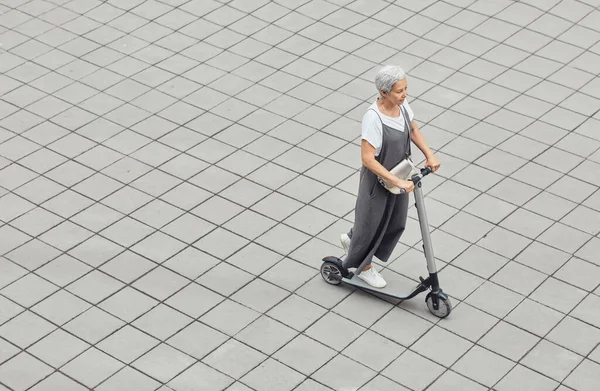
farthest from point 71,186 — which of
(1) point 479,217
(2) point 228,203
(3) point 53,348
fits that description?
(1) point 479,217

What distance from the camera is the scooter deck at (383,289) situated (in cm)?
769

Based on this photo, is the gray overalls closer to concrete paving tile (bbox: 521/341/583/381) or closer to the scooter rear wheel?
the scooter rear wheel

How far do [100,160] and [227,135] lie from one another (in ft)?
3.96

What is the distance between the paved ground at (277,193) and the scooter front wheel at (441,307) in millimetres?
108

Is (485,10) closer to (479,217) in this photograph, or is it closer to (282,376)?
(479,217)

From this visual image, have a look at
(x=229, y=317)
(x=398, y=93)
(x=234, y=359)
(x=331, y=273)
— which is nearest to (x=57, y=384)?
(x=234, y=359)

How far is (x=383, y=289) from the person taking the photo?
780 centimetres

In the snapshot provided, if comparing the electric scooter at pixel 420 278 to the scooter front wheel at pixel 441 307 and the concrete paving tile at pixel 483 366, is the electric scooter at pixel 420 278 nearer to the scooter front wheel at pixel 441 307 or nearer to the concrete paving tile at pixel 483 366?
the scooter front wheel at pixel 441 307

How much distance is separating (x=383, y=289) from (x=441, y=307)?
0.50 meters

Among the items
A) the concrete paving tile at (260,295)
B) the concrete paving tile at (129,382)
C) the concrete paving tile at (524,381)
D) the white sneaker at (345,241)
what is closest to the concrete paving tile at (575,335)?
the concrete paving tile at (524,381)

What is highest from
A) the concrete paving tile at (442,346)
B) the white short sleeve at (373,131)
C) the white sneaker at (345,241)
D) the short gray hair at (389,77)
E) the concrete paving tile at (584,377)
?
the short gray hair at (389,77)

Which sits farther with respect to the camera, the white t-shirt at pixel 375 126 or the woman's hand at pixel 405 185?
the white t-shirt at pixel 375 126

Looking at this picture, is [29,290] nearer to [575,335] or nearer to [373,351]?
[373,351]

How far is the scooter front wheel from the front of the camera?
24.5 feet
